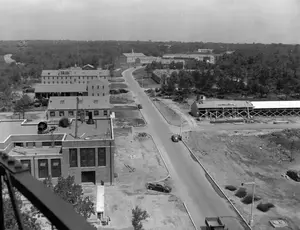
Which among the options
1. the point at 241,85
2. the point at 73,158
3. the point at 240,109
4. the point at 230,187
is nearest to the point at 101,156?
the point at 73,158

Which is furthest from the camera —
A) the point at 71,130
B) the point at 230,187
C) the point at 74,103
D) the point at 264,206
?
the point at 74,103

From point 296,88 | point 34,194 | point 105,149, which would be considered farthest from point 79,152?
point 296,88

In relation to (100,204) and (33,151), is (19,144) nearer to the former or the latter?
(33,151)

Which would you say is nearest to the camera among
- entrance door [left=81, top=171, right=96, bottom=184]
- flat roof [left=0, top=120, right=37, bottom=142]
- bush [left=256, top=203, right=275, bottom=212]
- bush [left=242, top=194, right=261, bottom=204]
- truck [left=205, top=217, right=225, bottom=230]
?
truck [left=205, top=217, right=225, bottom=230]

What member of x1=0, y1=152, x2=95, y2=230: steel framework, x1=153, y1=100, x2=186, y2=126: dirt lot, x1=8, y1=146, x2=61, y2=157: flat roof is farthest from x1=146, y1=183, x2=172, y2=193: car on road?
x1=0, y1=152, x2=95, y2=230: steel framework

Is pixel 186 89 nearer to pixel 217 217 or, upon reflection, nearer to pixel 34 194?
pixel 217 217

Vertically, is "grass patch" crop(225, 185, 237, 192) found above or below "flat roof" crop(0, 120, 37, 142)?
below

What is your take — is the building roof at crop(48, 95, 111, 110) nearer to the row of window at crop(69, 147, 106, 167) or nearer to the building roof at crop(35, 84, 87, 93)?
the row of window at crop(69, 147, 106, 167)
